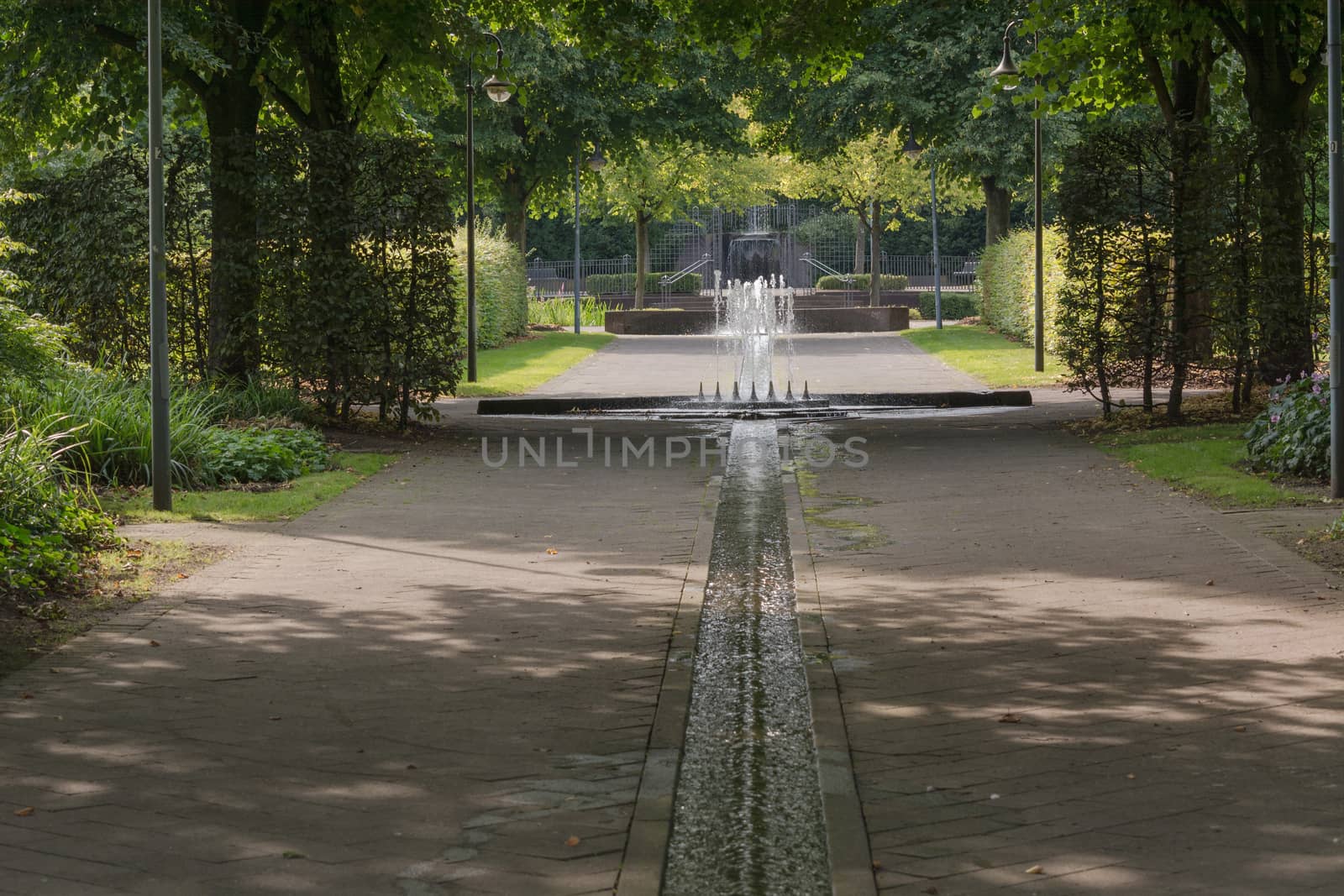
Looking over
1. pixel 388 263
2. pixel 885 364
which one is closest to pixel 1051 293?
pixel 885 364

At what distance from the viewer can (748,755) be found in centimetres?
581

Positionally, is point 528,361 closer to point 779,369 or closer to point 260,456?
point 779,369

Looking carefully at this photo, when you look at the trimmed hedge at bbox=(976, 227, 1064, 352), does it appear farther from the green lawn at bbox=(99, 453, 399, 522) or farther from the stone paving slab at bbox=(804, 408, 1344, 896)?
the stone paving slab at bbox=(804, 408, 1344, 896)

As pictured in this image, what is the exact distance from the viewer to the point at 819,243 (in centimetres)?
7356

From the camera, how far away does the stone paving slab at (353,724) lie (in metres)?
4.68

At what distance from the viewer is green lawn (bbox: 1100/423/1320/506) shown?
1170cm

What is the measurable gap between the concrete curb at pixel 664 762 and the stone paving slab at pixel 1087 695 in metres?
0.63

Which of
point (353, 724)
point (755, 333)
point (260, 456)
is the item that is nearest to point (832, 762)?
point (353, 724)

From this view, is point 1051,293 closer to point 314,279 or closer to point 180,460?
point 314,279

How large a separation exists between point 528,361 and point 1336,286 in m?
21.2

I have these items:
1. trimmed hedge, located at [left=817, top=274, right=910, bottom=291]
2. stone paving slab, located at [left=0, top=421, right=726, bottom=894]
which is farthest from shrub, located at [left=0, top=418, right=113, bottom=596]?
trimmed hedge, located at [left=817, top=274, right=910, bottom=291]

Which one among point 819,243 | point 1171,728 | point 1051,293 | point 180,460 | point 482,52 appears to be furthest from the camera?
point 819,243

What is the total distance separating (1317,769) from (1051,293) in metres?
23.6

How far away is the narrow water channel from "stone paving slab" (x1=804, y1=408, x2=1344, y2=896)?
0.71 ft
